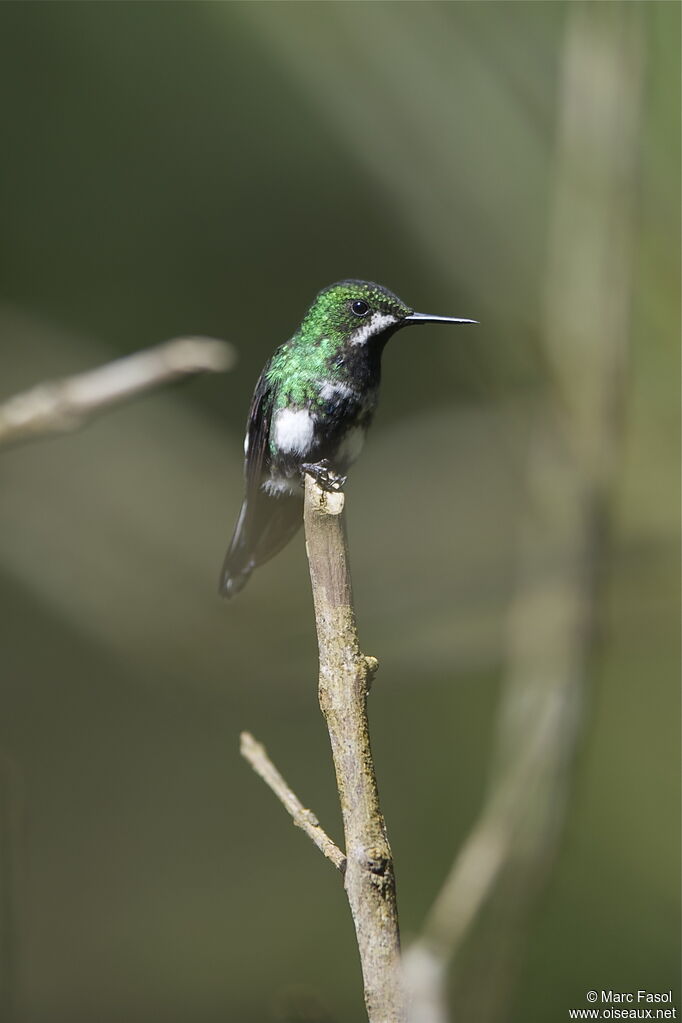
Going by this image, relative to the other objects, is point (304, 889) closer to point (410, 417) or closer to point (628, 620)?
point (628, 620)

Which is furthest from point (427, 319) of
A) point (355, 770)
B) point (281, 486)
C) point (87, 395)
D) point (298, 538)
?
point (298, 538)

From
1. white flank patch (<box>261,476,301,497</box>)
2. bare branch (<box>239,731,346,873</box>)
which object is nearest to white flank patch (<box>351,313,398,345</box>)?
white flank patch (<box>261,476,301,497</box>)

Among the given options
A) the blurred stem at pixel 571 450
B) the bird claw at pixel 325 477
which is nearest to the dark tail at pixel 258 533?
the bird claw at pixel 325 477

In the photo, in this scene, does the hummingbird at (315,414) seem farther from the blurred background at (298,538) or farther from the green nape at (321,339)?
the blurred background at (298,538)

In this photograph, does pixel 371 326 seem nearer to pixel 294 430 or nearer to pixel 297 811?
pixel 294 430

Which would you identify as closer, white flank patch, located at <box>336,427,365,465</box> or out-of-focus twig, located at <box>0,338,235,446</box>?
out-of-focus twig, located at <box>0,338,235,446</box>

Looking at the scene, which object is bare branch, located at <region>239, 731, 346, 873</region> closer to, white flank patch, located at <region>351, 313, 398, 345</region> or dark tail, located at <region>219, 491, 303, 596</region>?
dark tail, located at <region>219, 491, 303, 596</region>
